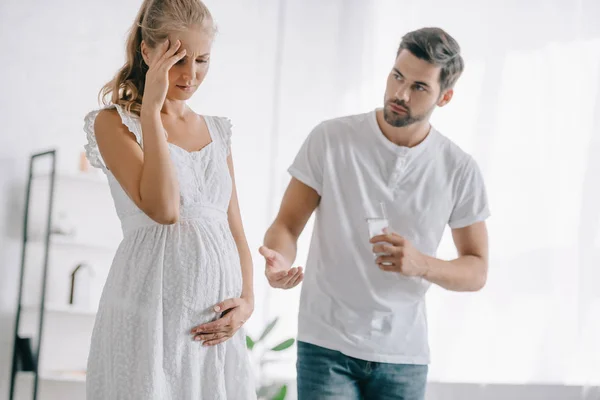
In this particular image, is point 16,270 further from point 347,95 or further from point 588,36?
point 588,36

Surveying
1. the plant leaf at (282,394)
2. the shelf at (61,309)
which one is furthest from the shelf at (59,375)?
the plant leaf at (282,394)

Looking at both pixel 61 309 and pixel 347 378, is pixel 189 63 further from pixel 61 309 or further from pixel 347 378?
pixel 61 309

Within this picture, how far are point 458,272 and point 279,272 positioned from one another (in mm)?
483

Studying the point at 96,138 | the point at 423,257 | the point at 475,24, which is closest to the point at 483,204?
the point at 423,257

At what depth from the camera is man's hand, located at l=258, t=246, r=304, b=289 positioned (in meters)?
1.54

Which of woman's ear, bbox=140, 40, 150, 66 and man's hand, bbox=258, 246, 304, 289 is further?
man's hand, bbox=258, 246, 304, 289

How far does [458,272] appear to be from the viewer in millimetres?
1823

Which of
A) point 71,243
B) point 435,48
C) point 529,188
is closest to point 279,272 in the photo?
point 435,48

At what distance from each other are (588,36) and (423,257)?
1.51 m

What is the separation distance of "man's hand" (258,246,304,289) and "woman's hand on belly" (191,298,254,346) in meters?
0.19

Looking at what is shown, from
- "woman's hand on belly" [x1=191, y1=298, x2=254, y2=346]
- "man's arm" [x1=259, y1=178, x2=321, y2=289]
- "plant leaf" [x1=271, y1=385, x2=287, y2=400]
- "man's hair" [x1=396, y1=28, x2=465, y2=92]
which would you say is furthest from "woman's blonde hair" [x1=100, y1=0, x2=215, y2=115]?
"plant leaf" [x1=271, y1=385, x2=287, y2=400]

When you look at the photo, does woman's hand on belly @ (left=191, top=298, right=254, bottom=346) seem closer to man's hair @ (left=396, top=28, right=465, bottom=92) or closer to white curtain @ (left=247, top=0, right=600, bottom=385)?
man's hair @ (left=396, top=28, right=465, bottom=92)

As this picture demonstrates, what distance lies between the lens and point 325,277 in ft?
5.68

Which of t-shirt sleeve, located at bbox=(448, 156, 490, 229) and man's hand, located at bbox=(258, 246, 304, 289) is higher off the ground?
t-shirt sleeve, located at bbox=(448, 156, 490, 229)
